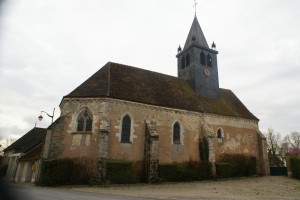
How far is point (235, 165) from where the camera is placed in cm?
2420

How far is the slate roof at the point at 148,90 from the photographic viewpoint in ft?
68.9

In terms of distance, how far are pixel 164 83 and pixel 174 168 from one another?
31.2ft

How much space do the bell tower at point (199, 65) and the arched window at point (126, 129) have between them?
10246 millimetres

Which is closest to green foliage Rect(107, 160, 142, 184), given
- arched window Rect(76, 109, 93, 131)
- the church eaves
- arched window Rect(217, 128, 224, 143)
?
arched window Rect(76, 109, 93, 131)

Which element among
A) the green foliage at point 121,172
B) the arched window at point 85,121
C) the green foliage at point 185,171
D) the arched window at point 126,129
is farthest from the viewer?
the arched window at point 126,129

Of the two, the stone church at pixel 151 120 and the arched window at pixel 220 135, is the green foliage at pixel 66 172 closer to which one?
the stone church at pixel 151 120

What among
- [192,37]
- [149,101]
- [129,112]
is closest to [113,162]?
[129,112]

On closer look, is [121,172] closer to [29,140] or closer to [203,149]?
[203,149]

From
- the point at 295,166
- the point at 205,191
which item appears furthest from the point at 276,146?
the point at 205,191

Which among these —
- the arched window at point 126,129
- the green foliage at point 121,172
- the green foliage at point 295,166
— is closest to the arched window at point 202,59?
the arched window at point 126,129

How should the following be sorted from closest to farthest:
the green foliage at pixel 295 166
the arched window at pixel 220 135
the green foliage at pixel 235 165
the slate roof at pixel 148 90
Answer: the slate roof at pixel 148 90, the green foliage at pixel 295 166, the green foliage at pixel 235 165, the arched window at pixel 220 135

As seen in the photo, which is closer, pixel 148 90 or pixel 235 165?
pixel 148 90

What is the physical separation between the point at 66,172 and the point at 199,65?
1924cm

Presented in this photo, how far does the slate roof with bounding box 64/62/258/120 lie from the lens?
68.9 ft
